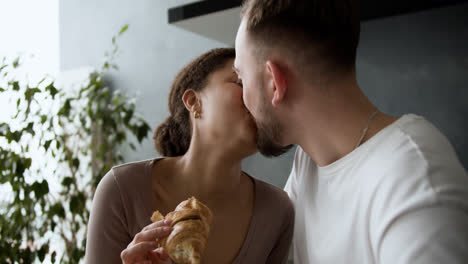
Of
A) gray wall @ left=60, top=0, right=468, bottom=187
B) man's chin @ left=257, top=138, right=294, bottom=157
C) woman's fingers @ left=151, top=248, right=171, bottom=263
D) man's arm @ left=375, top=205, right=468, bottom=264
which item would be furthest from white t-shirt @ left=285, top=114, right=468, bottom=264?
gray wall @ left=60, top=0, right=468, bottom=187

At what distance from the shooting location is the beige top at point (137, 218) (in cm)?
123

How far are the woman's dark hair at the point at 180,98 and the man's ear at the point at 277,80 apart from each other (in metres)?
0.37

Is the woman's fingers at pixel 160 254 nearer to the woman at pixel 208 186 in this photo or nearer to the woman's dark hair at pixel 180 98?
the woman at pixel 208 186

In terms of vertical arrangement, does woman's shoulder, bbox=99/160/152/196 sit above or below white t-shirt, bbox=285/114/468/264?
below

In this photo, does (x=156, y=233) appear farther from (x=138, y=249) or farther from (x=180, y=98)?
(x=180, y=98)

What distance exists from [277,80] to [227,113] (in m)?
0.30

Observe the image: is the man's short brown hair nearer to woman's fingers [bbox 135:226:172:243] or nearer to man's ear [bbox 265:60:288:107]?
man's ear [bbox 265:60:288:107]

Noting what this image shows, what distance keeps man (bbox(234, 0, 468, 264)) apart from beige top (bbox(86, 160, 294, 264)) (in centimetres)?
23

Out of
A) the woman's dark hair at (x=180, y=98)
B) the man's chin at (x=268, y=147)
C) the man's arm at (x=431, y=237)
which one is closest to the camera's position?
the man's arm at (x=431, y=237)

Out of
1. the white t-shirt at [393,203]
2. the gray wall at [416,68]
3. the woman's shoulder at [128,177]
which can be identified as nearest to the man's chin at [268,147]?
the white t-shirt at [393,203]

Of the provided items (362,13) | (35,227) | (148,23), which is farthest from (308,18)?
(148,23)

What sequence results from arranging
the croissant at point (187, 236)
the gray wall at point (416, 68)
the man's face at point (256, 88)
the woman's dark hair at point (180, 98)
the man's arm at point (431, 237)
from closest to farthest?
the man's arm at point (431, 237) < the croissant at point (187, 236) < the man's face at point (256, 88) < the woman's dark hair at point (180, 98) < the gray wall at point (416, 68)

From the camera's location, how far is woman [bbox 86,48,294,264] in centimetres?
126

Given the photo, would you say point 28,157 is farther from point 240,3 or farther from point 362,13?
point 362,13
